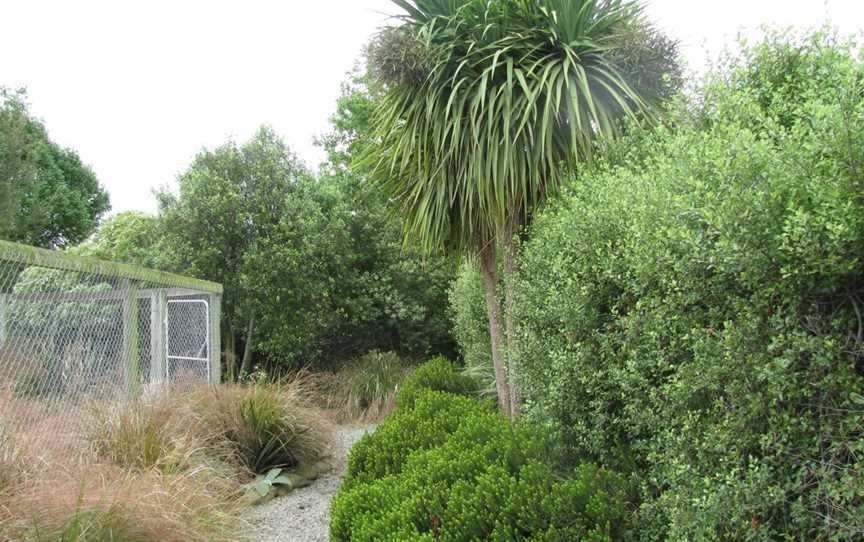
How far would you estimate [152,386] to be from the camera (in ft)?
17.9

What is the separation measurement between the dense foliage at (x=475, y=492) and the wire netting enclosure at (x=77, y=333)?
6.54 feet

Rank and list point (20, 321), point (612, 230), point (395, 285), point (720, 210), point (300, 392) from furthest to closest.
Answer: point (395, 285), point (300, 392), point (20, 321), point (612, 230), point (720, 210)

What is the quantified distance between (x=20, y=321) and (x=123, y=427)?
4.03 feet

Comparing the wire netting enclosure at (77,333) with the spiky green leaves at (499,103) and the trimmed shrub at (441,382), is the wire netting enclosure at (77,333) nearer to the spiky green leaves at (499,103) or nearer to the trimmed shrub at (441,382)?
the trimmed shrub at (441,382)

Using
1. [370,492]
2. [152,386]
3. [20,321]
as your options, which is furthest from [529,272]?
[152,386]

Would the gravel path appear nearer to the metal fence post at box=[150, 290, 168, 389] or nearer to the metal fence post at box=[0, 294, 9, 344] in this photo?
the metal fence post at box=[150, 290, 168, 389]

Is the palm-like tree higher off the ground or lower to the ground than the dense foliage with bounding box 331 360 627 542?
higher

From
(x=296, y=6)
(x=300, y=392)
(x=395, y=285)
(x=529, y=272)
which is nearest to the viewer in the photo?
(x=529, y=272)

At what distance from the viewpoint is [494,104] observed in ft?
15.6

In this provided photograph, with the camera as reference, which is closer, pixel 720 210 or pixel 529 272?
pixel 720 210

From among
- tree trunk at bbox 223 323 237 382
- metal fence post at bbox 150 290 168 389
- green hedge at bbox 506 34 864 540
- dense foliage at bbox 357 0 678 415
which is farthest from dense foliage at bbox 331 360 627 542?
tree trunk at bbox 223 323 237 382

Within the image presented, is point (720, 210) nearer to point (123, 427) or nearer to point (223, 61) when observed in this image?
point (123, 427)

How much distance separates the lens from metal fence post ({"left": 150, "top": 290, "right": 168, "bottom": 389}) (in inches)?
236

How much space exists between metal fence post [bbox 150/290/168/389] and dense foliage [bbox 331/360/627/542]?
2.77 meters
